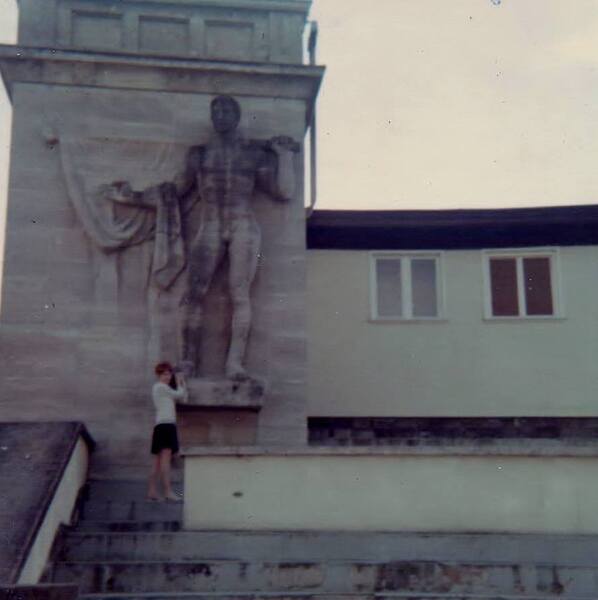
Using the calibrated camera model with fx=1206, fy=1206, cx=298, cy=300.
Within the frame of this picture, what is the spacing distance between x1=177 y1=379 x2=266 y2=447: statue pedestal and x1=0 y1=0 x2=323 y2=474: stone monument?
2 cm

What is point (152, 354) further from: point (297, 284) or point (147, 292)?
point (297, 284)

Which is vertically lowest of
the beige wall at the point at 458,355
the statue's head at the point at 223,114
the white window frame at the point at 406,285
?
the beige wall at the point at 458,355

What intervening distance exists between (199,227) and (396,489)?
4.95 m

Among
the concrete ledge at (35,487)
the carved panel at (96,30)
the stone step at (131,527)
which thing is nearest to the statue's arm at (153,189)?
the carved panel at (96,30)

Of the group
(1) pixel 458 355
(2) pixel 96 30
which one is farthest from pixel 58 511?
(1) pixel 458 355

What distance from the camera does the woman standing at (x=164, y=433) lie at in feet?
44.7

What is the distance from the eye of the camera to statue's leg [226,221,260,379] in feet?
51.0

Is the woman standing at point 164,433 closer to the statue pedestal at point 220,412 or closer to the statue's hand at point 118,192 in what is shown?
the statue pedestal at point 220,412

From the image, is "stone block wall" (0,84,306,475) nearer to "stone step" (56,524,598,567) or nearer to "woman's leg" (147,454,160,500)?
"woman's leg" (147,454,160,500)

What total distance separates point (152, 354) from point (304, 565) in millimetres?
5014

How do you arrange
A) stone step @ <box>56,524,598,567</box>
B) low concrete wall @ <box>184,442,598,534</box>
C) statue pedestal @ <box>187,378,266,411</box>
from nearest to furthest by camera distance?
stone step @ <box>56,524,598,567</box> → low concrete wall @ <box>184,442,598,534</box> → statue pedestal @ <box>187,378,266,411</box>

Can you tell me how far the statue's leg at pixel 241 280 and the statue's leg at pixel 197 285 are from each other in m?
0.23

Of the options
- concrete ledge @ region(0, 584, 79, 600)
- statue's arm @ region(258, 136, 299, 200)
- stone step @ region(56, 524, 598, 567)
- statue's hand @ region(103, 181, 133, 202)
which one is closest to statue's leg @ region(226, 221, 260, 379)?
statue's arm @ region(258, 136, 299, 200)

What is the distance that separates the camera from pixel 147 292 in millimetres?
15656
